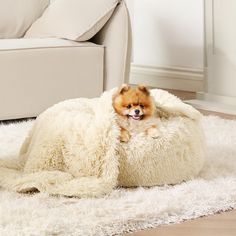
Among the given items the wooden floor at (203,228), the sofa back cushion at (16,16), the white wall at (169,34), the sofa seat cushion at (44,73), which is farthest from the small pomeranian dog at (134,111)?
the white wall at (169,34)

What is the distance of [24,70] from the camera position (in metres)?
3.60

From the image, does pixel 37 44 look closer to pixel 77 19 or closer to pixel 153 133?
pixel 77 19

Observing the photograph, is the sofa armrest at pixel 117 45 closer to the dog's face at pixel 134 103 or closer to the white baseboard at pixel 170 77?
the white baseboard at pixel 170 77

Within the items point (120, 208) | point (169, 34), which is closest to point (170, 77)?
point (169, 34)

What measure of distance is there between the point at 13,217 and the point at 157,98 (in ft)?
2.83

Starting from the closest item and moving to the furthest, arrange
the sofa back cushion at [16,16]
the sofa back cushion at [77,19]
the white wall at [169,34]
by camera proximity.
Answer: the sofa back cushion at [77,19] < the sofa back cushion at [16,16] < the white wall at [169,34]

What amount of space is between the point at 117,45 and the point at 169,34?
993 mm

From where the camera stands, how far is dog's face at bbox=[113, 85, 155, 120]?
230 centimetres

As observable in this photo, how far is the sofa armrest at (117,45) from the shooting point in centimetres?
369

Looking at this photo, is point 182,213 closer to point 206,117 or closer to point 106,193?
point 106,193

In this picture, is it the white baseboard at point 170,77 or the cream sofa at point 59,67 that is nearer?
the cream sofa at point 59,67

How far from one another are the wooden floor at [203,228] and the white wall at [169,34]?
8.24 feet

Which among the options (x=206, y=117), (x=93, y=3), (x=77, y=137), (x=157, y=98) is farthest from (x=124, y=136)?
(x=93, y=3)

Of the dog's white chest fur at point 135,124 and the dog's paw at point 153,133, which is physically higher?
the dog's white chest fur at point 135,124
